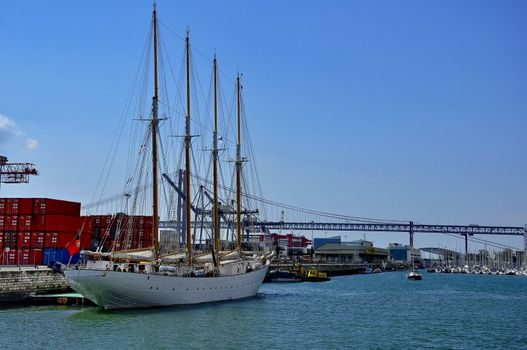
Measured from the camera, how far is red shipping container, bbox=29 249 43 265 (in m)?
67.1

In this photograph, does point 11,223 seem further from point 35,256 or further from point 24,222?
point 35,256

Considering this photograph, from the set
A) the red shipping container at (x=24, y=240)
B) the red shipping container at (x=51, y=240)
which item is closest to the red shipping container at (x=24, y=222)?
the red shipping container at (x=24, y=240)

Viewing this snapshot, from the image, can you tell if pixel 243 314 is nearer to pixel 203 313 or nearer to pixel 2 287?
pixel 203 313

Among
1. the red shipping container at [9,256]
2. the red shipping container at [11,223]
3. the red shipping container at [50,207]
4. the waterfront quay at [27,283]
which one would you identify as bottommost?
the waterfront quay at [27,283]

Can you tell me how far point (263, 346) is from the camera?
29688 mm

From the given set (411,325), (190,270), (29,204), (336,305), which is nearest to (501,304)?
(336,305)

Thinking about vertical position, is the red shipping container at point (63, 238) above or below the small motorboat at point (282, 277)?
above

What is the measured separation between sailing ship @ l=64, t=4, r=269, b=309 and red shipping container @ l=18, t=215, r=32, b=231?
2459 centimetres

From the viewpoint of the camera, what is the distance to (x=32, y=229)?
69.2 metres

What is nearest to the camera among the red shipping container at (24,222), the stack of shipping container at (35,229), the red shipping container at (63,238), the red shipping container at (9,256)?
the red shipping container at (9,256)

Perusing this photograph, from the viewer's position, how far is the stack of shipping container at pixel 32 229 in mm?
67750

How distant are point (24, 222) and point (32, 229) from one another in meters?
1.49

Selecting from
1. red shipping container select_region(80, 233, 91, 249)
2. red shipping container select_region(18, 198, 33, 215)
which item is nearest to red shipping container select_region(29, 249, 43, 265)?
red shipping container select_region(18, 198, 33, 215)

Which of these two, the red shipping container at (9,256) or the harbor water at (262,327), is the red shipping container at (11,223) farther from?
the harbor water at (262,327)
